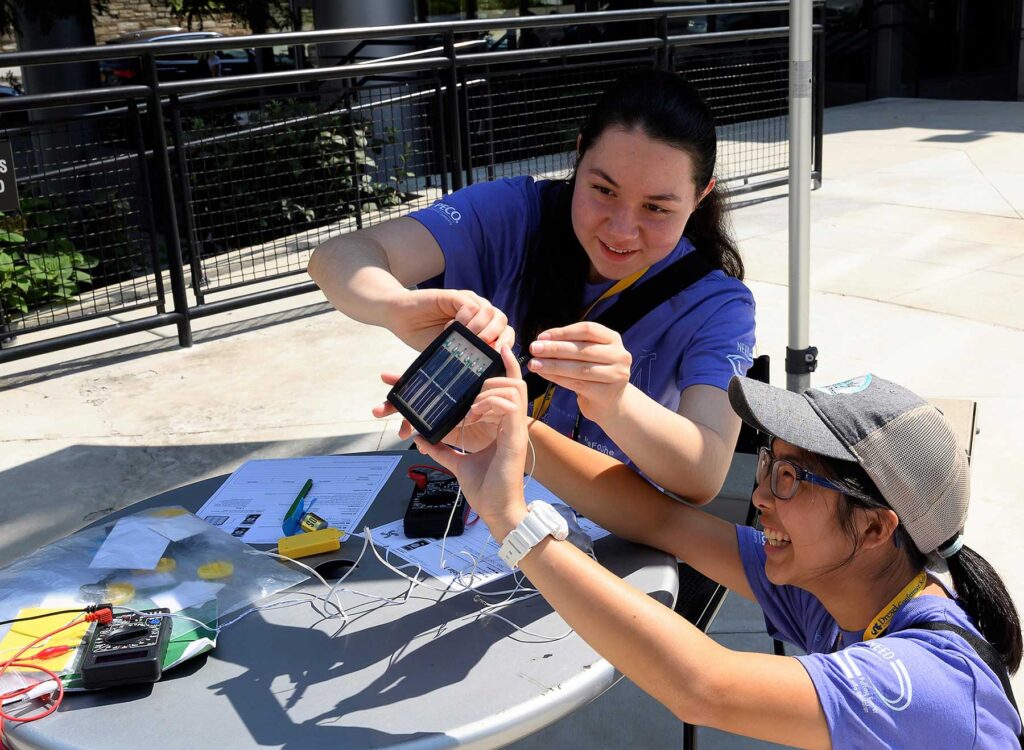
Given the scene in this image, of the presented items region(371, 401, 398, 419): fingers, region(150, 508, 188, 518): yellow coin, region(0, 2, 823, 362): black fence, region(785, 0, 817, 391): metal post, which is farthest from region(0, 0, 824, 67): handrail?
region(371, 401, 398, 419): fingers

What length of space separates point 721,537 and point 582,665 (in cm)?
51

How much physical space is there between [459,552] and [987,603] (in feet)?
3.00

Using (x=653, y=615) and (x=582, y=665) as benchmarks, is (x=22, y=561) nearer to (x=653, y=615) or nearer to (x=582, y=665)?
(x=582, y=665)

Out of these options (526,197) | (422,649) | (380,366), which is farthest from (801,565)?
(380,366)

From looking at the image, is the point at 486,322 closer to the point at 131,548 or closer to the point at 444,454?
the point at 444,454

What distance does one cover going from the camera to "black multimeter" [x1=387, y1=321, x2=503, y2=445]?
1.68m

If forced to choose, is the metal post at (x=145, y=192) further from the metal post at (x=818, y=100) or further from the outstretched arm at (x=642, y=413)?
the metal post at (x=818, y=100)

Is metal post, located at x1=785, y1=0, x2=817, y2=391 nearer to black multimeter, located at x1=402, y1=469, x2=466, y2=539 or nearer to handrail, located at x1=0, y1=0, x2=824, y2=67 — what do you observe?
black multimeter, located at x1=402, y1=469, x2=466, y2=539

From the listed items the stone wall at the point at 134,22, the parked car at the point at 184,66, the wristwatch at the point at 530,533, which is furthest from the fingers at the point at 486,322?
the stone wall at the point at 134,22

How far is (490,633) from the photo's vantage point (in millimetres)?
1759

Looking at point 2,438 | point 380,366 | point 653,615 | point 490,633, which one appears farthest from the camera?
point 380,366

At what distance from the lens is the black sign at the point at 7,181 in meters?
4.96

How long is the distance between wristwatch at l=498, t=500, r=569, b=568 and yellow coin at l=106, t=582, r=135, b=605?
2.35 feet

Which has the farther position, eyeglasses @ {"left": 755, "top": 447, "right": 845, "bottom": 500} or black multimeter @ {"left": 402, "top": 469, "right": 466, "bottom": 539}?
black multimeter @ {"left": 402, "top": 469, "right": 466, "bottom": 539}
